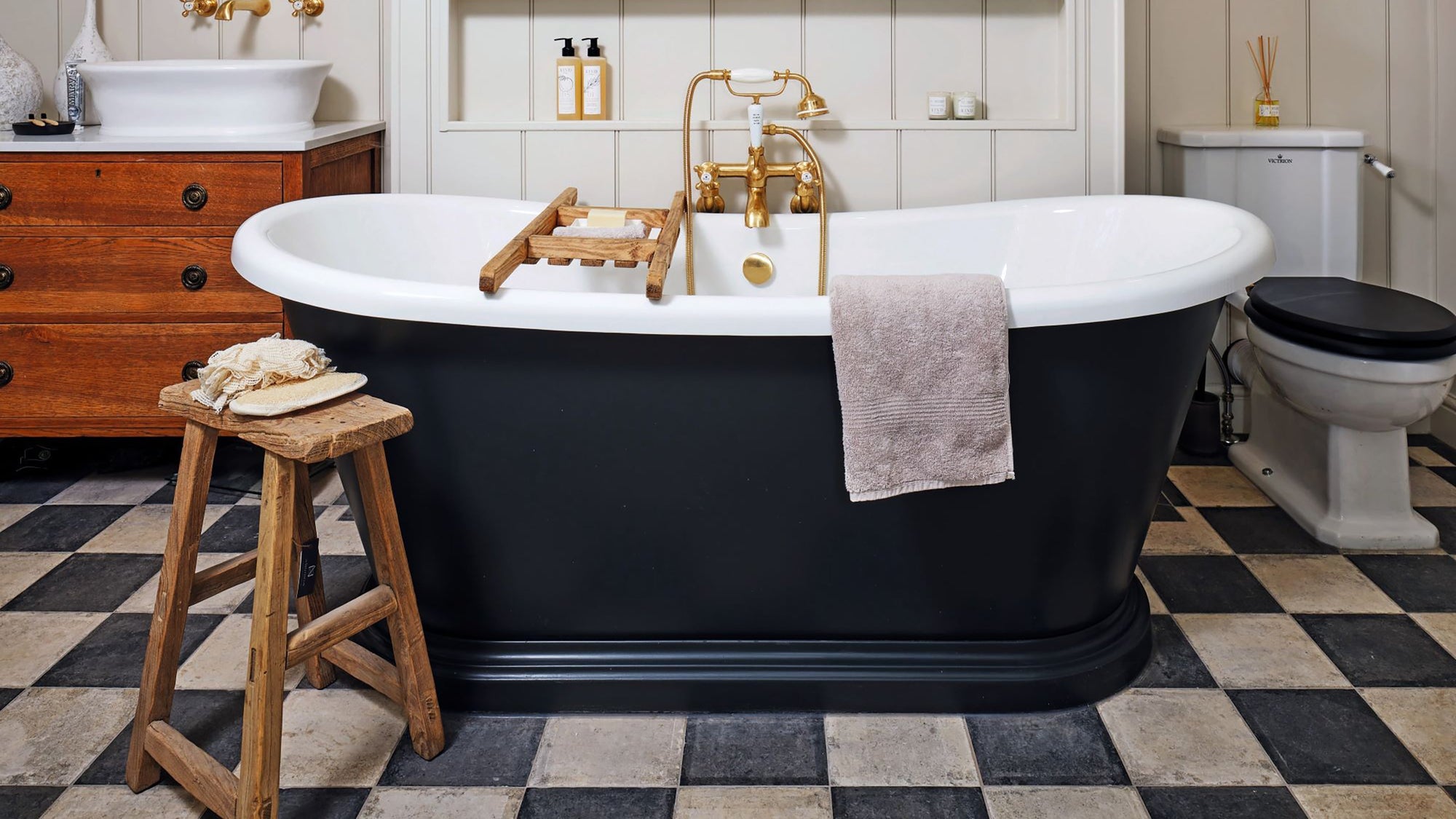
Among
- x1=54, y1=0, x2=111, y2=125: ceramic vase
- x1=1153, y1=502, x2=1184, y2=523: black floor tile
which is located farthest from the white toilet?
x1=54, y1=0, x2=111, y2=125: ceramic vase

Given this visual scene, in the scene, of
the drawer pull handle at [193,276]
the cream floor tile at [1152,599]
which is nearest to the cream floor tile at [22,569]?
the drawer pull handle at [193,276]

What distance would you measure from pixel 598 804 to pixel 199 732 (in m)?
0.61

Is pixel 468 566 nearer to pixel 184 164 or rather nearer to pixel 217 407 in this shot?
pixel 217 407

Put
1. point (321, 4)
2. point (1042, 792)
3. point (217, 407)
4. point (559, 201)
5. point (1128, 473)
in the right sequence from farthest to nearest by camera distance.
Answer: point (321, 4) → point (559, 201) → point (1128, 473) → point (1042, 792) → point (217, 407)

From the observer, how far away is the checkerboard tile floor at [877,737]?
150 centimetres

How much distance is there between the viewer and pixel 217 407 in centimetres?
141

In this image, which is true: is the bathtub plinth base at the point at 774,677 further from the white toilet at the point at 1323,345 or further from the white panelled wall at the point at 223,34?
the white panelled wall at the point at 223,34

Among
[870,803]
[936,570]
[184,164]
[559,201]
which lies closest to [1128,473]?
[936,570]

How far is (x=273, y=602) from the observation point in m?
1.34

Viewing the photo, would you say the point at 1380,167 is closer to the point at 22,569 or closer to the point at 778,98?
the point at 778,98

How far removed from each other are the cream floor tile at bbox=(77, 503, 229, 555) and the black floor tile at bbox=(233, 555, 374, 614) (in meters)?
0.28

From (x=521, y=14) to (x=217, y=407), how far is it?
1526 mm

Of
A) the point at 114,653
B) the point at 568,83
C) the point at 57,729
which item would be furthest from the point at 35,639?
the point at 568,83

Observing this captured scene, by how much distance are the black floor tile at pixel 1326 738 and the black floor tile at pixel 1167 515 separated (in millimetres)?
710
